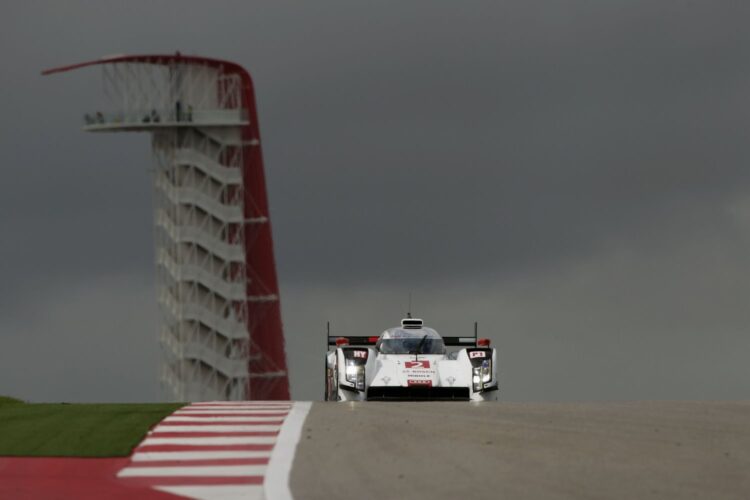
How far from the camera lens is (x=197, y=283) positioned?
8956 cm

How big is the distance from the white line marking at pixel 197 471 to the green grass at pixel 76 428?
116 cm

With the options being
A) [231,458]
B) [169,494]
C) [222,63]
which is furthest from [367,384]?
[222,63]

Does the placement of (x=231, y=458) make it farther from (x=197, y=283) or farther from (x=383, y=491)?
(x=197, y=283)

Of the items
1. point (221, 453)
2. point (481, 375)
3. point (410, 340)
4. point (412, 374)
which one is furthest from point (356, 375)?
point (221, 453)

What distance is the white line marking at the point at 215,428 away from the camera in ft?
75.3

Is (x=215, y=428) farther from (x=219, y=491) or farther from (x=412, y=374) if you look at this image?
(x=412, y=374)

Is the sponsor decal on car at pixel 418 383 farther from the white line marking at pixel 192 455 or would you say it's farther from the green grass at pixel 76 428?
the white line marking at pixel 192 455

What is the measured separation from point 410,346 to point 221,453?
36.8 ft

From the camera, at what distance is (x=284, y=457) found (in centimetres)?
2031

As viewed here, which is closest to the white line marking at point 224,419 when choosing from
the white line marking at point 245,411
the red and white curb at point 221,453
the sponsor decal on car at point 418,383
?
the red and white curb at point 221,453

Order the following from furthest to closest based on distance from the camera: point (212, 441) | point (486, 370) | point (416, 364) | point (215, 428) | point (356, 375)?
point (486, 370) → point (416, 364) → point (356, 375) → point (215, 428) → point (212, 441)

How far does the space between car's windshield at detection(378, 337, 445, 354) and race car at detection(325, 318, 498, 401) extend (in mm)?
43

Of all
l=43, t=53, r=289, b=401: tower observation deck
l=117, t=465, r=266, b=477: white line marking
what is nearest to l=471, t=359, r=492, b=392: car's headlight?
l=117, t=465, r=266, b=477: white line marking

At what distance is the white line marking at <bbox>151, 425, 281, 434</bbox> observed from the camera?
75.3ft
